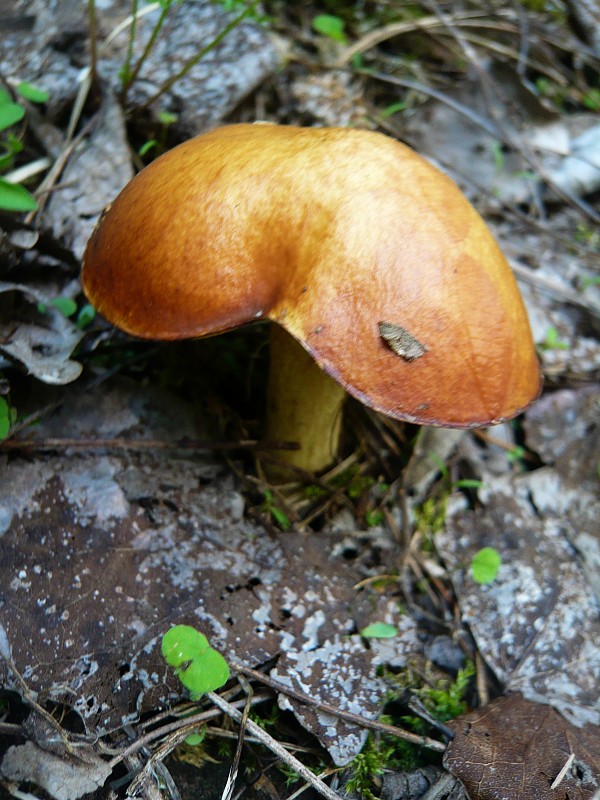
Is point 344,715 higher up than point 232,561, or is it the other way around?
point 232,561

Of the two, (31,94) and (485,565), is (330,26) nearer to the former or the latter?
(31,94)

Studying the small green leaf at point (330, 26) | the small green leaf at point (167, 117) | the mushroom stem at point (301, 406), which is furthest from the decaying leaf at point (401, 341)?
the small green leaf at point (330, 26)

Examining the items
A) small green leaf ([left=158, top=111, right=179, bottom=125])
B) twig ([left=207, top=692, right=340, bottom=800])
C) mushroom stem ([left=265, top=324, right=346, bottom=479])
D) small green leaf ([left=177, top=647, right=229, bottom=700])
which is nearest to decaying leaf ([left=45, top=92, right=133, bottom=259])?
small green leaf ([left=158, top=111, right=179, bottom=125])

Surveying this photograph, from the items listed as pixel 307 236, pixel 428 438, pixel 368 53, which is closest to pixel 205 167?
pixel 307 236

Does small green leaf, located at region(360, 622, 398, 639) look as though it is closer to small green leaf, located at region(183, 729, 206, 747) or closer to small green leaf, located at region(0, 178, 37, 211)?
small green leaf, located at region(183, 729, 206, 747)

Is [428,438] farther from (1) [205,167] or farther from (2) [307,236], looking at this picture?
(1) [205,167]

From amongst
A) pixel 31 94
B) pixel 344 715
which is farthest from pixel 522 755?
pixel 31 94
